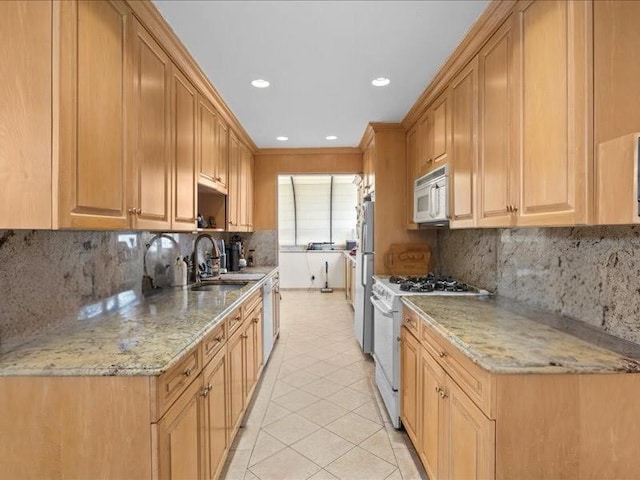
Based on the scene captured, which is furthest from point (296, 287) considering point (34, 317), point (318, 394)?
point (34, 317)

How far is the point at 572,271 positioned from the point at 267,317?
271 centimetres

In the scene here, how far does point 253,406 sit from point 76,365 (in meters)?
1.93

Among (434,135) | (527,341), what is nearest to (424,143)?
(434,135)

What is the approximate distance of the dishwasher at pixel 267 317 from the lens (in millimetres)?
3455

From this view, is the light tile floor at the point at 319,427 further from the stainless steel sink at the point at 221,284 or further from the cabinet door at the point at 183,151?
the cabinet door at the point at 183,151

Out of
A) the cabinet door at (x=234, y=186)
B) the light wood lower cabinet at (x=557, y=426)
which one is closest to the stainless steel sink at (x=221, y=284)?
the cabinet door at (x=234, y=186)

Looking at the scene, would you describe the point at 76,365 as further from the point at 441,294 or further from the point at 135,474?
the point at 441,294

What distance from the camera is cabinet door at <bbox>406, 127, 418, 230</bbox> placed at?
11.1 feet

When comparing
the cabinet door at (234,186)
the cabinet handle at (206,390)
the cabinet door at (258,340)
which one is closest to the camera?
the cabinet handle at (206,390)

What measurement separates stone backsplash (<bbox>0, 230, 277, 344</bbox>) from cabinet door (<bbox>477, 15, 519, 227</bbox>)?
2121 millimetres

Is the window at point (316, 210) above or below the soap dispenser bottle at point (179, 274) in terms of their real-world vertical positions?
above

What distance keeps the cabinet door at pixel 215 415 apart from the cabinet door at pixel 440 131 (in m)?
2.06

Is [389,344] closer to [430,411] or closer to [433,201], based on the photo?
[430,411]

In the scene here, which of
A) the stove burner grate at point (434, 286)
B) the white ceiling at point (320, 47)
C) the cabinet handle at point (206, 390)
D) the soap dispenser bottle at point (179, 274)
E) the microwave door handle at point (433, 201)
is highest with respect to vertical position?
the white ceiling at point (320, 47)
